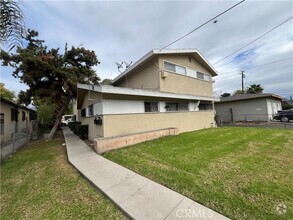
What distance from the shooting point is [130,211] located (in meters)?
2.82

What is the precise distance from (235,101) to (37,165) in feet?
75.1

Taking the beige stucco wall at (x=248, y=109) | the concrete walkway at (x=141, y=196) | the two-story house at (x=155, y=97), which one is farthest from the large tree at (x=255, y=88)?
the concrete walkway at (x=141, y=196)

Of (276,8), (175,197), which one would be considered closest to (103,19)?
(276,8)

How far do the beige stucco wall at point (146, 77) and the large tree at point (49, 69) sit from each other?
4176 millimetres

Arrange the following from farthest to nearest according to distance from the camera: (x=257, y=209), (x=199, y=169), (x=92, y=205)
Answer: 1. (x=199, y=169)
2. (x=92, y=205)
3. (x=257, y=209)

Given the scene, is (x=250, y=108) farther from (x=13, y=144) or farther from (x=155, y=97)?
(x=13, y=144)

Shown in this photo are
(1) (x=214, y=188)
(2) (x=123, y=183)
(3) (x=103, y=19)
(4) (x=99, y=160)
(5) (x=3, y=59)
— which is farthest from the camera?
(5) (x=3, y=59)

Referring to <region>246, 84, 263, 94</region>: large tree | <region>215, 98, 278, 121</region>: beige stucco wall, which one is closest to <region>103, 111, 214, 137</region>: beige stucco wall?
<region>215, 98, 278, 121</region>: beige stucco wall

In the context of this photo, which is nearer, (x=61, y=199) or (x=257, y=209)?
(x=257, y=209)

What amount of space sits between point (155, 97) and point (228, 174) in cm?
637

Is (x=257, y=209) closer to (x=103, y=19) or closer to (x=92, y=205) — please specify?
(x=92, y=205)

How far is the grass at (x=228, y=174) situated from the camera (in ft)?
9.27

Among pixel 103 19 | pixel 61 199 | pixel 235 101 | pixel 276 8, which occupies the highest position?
pixel 103 19

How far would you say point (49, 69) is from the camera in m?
12.0
